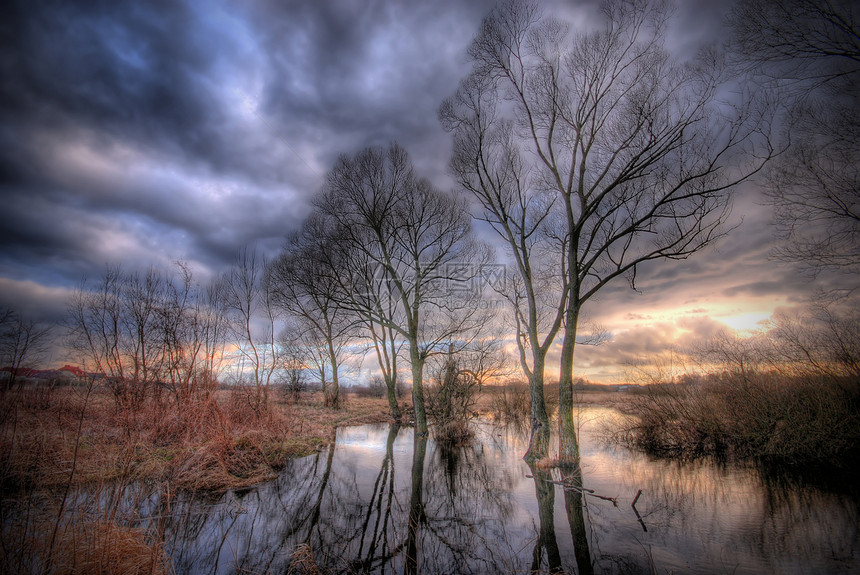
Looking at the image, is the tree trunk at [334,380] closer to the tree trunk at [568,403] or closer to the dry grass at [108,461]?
the dry grass at [108,461]

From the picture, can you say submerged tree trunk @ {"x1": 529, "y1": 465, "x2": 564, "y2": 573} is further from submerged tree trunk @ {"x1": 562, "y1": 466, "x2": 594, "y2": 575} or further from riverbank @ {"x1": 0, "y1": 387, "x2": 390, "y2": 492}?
riverbank @ {"x1": 0, "y1": 387, "x2": 390, "y2": 492}

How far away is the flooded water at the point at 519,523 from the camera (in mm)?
4816

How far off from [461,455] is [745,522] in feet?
26.8

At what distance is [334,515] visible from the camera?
668cm

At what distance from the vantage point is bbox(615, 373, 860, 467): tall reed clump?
29.8ft

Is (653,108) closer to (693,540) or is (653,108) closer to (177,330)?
(693,540)

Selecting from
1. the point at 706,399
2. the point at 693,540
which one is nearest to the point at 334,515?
→ the point at 693,540

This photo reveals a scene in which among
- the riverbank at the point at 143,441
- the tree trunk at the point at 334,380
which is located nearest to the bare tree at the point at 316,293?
the tree trunk at the point at 334,380

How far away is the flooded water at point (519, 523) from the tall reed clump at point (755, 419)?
151cm

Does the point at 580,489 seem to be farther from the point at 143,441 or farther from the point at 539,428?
the point at 143,441

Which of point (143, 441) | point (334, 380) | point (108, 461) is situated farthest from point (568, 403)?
point (334, 380)

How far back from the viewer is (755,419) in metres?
10.7

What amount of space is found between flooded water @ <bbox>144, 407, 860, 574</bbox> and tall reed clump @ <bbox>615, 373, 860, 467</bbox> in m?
1.51

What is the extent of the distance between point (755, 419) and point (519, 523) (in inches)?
354
